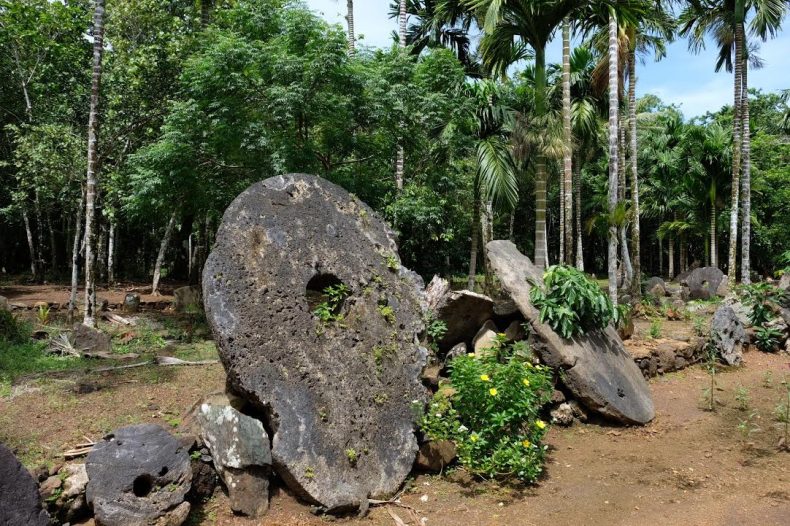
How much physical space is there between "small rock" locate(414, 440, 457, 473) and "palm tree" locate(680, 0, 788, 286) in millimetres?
14050

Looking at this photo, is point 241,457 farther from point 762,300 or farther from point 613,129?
point 613,129

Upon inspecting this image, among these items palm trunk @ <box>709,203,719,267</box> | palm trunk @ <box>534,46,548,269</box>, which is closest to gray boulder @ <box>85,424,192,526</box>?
palm trunk @ <box>534,46,548,269</box>

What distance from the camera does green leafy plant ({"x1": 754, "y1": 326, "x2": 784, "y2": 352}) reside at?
9.70 meters

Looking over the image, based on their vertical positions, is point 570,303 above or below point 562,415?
above

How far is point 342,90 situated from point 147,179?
12.6ft

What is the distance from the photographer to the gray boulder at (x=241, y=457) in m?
4.08

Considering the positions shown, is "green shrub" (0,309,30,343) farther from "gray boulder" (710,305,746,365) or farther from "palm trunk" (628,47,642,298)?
"palm trunk" (628,47,642,298)

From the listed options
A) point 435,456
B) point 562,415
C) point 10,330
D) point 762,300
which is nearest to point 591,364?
point 562,415

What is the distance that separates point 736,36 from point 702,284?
24.0 feet

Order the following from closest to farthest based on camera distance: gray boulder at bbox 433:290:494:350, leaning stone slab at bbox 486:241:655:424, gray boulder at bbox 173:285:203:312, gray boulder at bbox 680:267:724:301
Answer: leaning stone slab at bbox 486:241:655:424
gray boulder at bbox 433:290:494:350
gray boulder at bbox 173:285:203:312
gray boulder at bbox 680:267:724:301

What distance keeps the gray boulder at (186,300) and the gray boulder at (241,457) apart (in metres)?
9.39

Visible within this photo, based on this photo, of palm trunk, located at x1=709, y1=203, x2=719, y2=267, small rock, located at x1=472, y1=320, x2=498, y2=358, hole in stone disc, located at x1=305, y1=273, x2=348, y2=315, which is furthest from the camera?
palm trunk, located at x1=709, y1=203, x2=719, y2=267

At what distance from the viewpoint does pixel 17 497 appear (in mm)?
3242

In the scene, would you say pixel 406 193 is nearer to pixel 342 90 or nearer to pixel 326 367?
pixel 342 90
